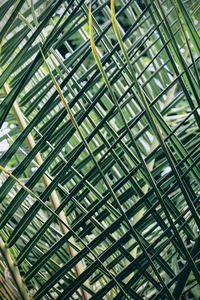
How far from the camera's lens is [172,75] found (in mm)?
1105

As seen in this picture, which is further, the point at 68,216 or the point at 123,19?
the point at 123,19

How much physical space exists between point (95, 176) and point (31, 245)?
0.20 meters

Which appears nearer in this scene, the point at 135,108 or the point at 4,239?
the point at 4,239

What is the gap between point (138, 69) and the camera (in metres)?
1.06

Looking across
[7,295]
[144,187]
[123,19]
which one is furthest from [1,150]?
[123,19]

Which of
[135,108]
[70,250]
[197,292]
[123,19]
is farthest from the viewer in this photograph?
[123,19]

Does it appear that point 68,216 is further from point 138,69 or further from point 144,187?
point 138,69

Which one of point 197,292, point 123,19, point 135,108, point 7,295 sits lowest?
point 197,292

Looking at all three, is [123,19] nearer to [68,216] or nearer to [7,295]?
[68,216]

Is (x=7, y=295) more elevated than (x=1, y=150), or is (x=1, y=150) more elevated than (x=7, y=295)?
(x=1, y=150)

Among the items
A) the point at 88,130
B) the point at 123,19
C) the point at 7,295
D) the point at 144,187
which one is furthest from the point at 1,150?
the point at 123,19

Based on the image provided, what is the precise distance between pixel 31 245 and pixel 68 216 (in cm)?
25

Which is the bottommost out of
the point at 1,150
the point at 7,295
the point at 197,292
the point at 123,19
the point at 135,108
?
the point at 197,292

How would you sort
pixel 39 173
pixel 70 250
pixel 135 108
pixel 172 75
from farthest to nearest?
pixel 172 75, pixel 135 108, pixel 70 250, pixel 39 173
